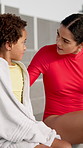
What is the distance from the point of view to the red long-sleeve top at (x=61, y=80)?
2.15 metres

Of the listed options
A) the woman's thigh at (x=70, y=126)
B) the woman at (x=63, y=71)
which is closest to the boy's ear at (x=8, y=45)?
the woman at (x=63, y=71)

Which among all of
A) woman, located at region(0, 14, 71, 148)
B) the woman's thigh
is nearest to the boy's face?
woman, located at region(0, 14, 71, 148)

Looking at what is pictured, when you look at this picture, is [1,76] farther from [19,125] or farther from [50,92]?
[50,92]

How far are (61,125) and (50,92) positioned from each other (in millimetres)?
249

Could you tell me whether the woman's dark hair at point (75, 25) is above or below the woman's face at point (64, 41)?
above

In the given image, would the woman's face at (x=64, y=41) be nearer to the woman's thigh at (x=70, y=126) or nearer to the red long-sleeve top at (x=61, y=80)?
the red long-sleeve top at (x=61, y=80)

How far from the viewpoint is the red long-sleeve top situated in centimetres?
215

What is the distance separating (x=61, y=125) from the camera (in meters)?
2.04

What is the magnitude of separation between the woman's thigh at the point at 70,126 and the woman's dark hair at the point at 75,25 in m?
0.48

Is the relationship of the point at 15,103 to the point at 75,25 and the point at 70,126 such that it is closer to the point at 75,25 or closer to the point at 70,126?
the point at 70,126

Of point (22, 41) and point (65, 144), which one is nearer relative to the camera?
point (65, 144)

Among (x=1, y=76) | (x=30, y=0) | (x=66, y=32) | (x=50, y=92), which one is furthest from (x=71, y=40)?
(x=30, y=0)

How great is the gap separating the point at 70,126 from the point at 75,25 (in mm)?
627

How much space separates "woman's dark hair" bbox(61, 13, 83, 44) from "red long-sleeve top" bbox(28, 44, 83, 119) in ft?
0.49
